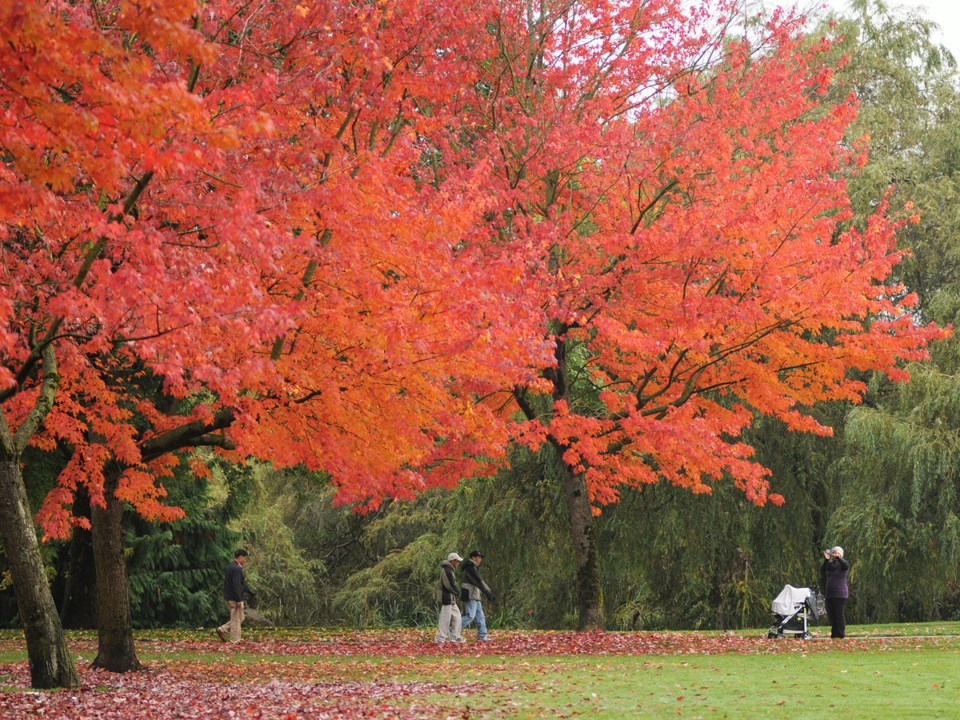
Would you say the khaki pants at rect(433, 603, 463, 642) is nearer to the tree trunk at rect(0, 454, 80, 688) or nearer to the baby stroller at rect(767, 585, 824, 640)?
the baby stroller at rect(767, 585, 824, 640)

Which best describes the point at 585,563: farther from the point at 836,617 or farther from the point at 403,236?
the point at 403,236

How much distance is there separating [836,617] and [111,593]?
1023 cm

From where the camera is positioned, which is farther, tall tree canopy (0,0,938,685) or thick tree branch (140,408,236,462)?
thick tree branch (140,408,236,462)

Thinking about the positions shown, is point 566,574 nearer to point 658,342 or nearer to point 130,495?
point 658,342

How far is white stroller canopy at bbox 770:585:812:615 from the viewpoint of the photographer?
53.7 feet

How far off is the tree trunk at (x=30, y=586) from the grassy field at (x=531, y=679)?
32 cm

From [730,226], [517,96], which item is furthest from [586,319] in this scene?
[517,96]

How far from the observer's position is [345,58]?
11.7 metres

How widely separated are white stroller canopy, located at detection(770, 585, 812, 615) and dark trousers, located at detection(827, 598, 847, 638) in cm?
37

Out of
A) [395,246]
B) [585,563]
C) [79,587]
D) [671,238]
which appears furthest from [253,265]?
[79,587]

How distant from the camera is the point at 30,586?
1030 centimetres

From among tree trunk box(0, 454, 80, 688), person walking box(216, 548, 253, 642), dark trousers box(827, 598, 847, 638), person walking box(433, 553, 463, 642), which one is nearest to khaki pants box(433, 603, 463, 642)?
person walking box(433, 553, 463, 642)

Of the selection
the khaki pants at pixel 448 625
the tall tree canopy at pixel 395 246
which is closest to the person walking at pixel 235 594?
the tall tree canopy at pixel 395 246

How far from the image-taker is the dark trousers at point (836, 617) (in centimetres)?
1609
